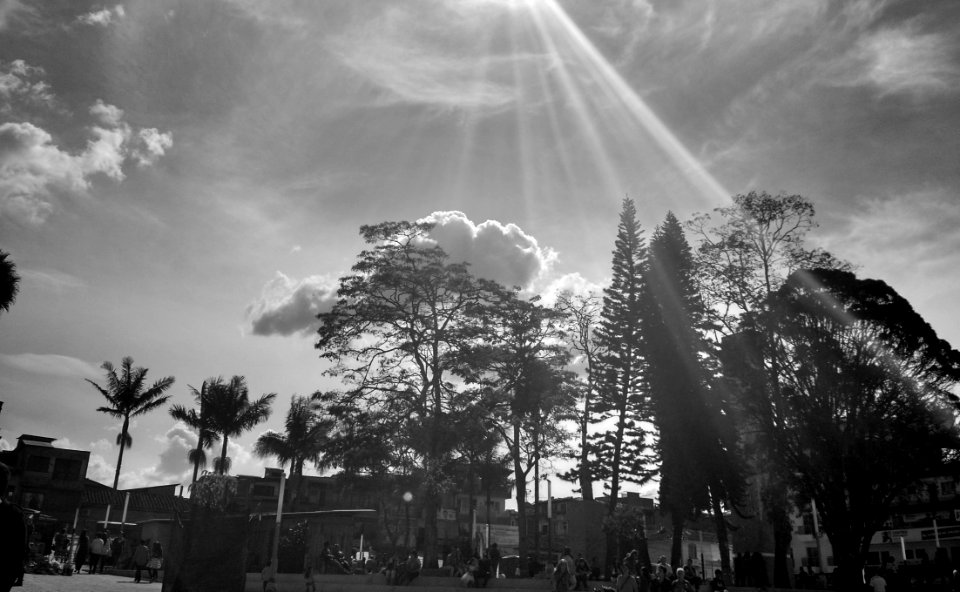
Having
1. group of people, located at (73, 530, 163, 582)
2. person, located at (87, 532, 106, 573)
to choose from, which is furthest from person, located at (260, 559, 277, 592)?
person, located at (87, 532, 106, 573)

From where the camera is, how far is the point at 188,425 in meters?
48.9

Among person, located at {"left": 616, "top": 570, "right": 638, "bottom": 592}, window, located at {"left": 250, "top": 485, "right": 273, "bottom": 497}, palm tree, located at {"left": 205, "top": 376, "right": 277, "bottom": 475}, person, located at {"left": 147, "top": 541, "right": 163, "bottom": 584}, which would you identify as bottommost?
person, located at {"left": 147, "top": 541, "right": 163, "bottom": 584}

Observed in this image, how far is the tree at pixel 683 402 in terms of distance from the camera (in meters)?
30.9

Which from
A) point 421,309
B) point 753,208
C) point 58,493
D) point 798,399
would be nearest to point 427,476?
point 421,309

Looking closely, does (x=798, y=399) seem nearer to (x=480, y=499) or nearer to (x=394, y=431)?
(x=394, y=431)

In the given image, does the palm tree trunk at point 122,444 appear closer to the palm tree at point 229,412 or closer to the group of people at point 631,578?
the palm tree at point 229,412

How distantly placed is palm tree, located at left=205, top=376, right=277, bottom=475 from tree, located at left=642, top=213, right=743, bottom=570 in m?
30.3

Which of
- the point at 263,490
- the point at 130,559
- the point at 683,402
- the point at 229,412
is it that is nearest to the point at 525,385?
the point at 683,402

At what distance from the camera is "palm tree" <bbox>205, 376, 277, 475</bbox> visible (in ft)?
159

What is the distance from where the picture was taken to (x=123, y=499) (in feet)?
185

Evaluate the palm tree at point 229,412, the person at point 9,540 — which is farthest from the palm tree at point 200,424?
the person at point 9,540

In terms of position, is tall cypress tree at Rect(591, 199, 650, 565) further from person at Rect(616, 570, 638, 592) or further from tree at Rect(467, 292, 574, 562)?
person at Rect(616, 570, 638, 592)

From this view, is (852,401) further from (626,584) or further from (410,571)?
(410,571)

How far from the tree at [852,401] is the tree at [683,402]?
3.94 metres
